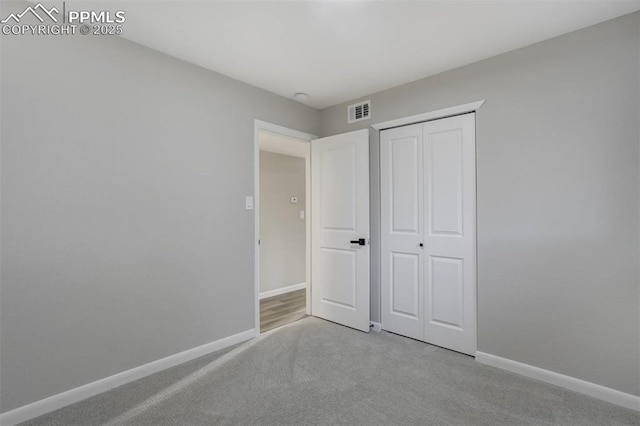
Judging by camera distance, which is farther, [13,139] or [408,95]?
[408,95]

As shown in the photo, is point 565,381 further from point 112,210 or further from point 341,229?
point 112,210

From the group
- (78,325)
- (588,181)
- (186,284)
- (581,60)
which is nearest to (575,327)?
(588,181)

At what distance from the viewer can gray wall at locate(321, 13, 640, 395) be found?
2.04 metres

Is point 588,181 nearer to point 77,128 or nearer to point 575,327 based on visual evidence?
point 575,327

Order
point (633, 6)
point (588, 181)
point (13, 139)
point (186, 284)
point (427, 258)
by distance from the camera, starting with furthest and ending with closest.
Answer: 1. point (427, 258)
2. point (186, 284)
3. point (588, 181)
4. point (633, 6)
5. point (13, 139)

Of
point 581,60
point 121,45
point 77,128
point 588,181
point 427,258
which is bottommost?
point 427,258

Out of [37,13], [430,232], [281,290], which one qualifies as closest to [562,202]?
[430,232]

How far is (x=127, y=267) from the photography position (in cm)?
230

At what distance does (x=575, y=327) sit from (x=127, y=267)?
329cm

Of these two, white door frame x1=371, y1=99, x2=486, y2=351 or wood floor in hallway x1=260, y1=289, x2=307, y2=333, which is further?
wood floor in hallway x1=260, y1=289, x2=307, y2=333

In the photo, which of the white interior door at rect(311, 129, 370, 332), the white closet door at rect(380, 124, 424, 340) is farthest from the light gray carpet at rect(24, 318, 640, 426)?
the white interior door at rect(311, 129, 370, 332)

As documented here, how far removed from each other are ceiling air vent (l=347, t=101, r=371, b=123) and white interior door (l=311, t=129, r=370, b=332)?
26cm

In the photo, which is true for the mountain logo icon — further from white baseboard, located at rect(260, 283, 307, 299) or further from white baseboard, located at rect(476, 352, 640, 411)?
white baseboard, located at rect(476, 352, 640, 411)

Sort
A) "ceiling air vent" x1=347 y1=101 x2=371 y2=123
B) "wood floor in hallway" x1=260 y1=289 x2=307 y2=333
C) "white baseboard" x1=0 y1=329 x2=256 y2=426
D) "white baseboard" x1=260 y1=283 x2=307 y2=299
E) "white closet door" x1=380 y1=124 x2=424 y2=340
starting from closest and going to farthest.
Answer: "white baseboard" x1=0 y1=329 x2=256 y2=426 → "white closet door" x1=380 y1=124 x2=424 y2=340 → "ceiling air vent" x1=347 y1=101 x2=371 y2=123 → "wood floor in hallway" x1=260 y1=289 x2=307 y2=333 → "white baseboard" x1=260 y1=283 x2=307 y2=299
